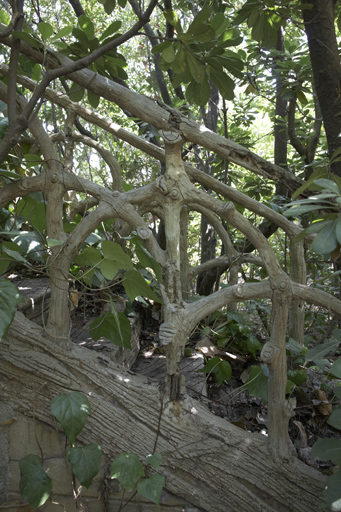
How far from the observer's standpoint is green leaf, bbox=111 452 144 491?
1.33 m

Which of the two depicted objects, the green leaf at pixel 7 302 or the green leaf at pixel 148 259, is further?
the green leaf at pixel 148 259

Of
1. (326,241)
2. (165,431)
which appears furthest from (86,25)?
(165,431)

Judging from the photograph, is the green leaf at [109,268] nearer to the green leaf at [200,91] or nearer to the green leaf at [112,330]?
the green leaf at [112,330]

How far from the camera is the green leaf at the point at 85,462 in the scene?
1.34m

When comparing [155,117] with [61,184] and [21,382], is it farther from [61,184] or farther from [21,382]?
[21,382]

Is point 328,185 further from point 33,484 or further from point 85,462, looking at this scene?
point 33,484

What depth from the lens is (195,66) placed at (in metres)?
1.72

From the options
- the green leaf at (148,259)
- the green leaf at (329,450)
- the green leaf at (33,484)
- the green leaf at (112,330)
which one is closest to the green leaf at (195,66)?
the green leaf at (148,259)

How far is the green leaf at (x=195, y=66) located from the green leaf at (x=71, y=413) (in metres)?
1.38

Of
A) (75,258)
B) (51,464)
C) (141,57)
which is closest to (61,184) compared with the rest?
(75,258)

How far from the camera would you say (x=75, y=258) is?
178 cm

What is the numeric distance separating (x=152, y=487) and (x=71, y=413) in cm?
36

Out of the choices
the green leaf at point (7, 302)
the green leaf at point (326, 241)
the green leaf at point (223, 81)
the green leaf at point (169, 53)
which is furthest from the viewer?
the green leaf at point (223, 81)

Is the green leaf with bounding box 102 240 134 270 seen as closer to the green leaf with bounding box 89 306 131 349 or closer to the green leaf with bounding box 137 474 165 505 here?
the green leaf with bounding box 89 306 131 349
